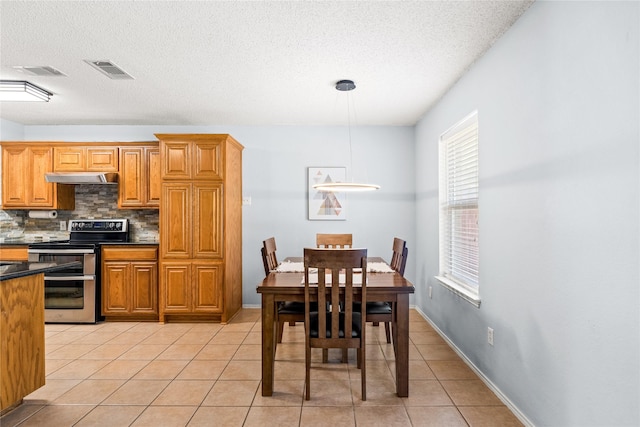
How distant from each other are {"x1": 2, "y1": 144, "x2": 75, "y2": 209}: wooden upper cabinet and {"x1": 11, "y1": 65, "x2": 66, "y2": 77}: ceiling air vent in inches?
67.0

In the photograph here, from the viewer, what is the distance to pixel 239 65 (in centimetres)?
308

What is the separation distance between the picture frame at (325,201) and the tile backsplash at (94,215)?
2068mm

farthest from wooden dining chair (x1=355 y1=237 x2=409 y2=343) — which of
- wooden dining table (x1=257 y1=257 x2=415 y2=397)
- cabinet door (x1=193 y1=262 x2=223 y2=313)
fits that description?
cabinet door (x1=193 y1=262 x2=223 y2=313)

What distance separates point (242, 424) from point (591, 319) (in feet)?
→ 6.37

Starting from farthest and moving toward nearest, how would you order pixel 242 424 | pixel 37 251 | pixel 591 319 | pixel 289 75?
pixel 37 251, pixel 289 75, pixel 242 424, pixel 591 319

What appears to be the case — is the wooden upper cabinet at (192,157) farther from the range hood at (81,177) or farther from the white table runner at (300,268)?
the white table runner at (300,268)

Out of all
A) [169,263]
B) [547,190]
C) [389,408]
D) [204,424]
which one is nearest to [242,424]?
[204,424]

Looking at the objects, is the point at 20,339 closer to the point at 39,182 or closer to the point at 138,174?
the point at 138,174

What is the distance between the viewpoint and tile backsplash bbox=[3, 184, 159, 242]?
4.97 meters

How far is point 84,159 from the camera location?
4.64m

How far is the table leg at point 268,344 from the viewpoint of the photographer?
2.60 metres

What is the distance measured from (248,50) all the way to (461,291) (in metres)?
2.62

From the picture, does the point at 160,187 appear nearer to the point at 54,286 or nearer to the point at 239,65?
the point at 54,286

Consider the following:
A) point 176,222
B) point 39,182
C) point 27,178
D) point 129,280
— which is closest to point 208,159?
point 176,222
